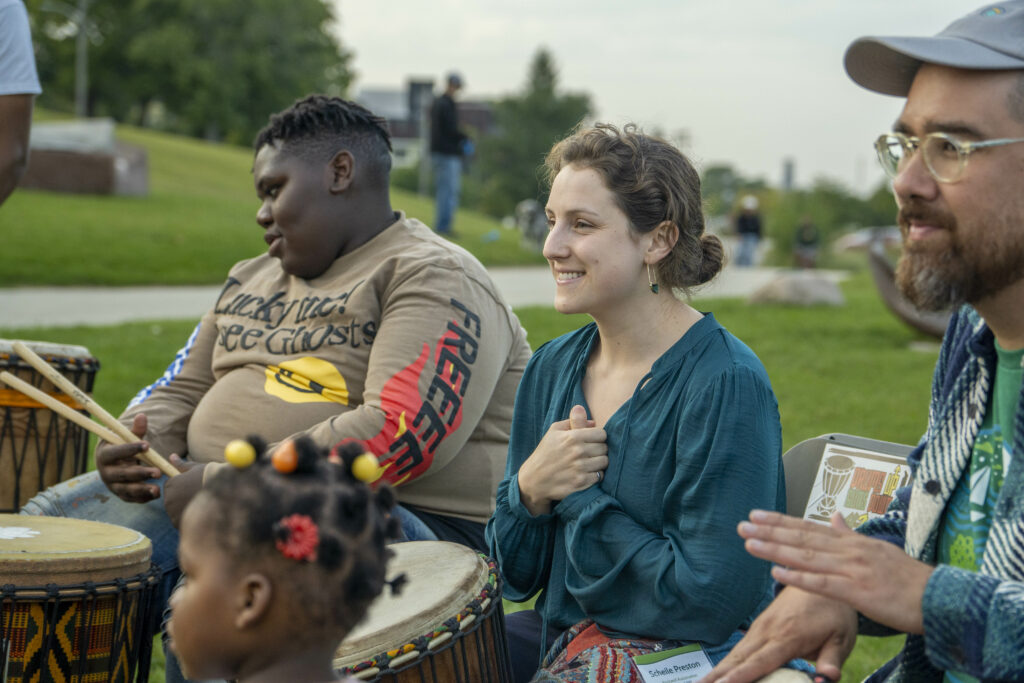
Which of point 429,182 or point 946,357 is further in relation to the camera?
point 429,182

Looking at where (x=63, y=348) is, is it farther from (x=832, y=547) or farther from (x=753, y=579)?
(x=832, y=547)

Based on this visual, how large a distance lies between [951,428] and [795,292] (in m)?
14.3

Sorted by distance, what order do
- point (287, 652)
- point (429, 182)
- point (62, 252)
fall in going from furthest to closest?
1. point (429, 182)
2. point (62, 252)
3. point (287, 652)

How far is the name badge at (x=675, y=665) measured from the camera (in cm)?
236

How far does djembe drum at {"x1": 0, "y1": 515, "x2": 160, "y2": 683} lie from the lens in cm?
272

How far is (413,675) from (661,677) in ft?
1.72

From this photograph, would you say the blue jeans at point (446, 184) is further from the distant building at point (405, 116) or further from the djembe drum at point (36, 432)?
the distant building at point (405, 116)

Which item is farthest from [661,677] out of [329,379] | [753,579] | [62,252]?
[62,252]

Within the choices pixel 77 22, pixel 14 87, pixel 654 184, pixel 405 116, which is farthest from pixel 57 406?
pixel 405 116

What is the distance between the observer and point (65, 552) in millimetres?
2758

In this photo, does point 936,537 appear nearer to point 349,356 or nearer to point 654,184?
point 654,184

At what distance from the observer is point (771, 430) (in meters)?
2.43

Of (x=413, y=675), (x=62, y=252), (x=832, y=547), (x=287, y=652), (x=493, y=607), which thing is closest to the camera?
(x=832, y=547)

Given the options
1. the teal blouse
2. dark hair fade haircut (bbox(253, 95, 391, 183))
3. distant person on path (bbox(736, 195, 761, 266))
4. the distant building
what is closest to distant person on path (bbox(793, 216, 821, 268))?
distant person on path (bbox(736, 195, 761, 266))
